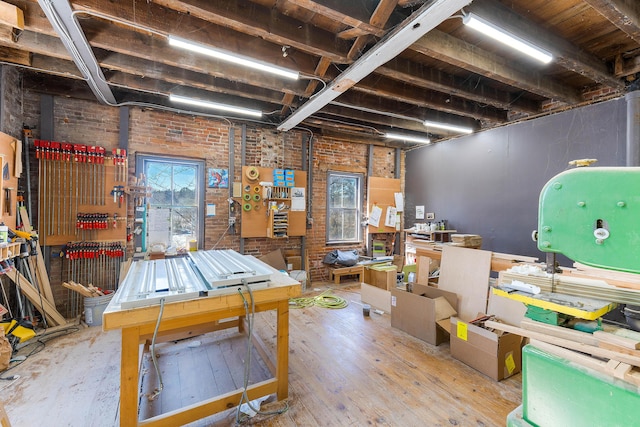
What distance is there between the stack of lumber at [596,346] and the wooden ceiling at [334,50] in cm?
223

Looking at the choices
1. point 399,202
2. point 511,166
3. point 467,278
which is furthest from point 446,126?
point 467,278

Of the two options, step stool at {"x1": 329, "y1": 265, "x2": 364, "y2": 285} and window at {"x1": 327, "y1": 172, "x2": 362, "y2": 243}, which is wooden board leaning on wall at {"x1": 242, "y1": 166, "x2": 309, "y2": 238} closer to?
window at {"x1": 327, "y1": 172, "x2": 362, "y2": 243}

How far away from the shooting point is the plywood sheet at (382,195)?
20.6 ft

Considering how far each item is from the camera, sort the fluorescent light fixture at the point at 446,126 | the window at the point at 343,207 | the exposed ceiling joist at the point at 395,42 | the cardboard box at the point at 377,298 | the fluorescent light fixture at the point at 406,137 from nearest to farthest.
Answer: the exposed ceiling joist at the point at 395,42 < the cardboard box at the point at 377,298 < the fluorescent light fixture at the point at 446,126 < the fluorescent light fixture at the point at 406,137 < the window at the point at 343,207

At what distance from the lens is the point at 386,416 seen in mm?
2016

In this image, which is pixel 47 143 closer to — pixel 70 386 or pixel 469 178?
pixel 70 386

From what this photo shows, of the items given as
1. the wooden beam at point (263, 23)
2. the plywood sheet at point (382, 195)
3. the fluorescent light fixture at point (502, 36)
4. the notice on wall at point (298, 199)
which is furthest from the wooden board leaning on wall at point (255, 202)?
the fluorescent light fixture at point (502, 36)

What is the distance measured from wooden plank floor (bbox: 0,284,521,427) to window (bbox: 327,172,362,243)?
9.83ft

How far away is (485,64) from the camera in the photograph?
10.3 feet

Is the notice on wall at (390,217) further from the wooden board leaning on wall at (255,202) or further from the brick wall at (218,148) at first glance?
the wooden board leaning on wall at (255,202)

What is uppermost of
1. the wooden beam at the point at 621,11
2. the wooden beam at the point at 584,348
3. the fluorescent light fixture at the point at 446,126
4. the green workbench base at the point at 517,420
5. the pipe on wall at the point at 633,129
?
the wooden beam at the point at 621,11

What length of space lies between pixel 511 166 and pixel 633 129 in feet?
4.78

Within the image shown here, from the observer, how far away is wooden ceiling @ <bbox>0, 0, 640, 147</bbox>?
236 centimetres

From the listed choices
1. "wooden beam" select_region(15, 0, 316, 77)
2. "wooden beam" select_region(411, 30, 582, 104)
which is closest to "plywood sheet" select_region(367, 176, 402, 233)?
"wooden beam" select_region(411, 30, 582, 104)
